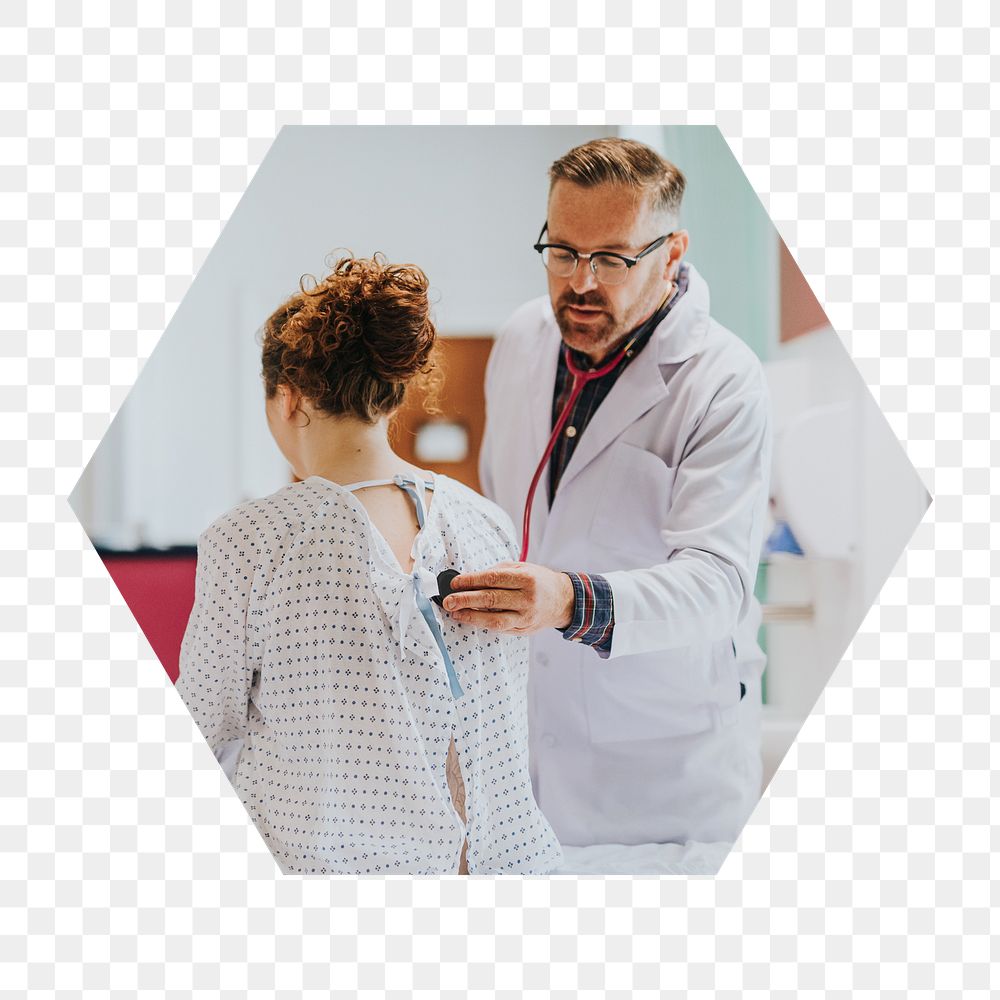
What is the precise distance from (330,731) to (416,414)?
465mm

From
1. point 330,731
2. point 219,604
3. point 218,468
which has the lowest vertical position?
point 330,731

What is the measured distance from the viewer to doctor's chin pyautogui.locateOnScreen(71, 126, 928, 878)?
186 centimetres

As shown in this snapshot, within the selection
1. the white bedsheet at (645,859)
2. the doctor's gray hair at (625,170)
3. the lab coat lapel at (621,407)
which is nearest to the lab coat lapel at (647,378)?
the lab coat lapel at (621,407)

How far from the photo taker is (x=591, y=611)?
1886 mm

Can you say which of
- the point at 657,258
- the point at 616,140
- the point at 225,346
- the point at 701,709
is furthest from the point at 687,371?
the point at 225,346

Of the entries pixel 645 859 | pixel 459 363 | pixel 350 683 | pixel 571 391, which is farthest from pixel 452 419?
pixel 645 859

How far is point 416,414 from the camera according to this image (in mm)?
1896

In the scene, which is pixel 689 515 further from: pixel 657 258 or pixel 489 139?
pixel 489 139

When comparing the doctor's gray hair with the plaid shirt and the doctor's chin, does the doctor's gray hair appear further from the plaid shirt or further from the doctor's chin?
the plaid shirt

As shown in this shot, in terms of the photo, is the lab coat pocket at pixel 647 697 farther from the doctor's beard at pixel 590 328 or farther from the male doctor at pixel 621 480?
the doctor's beard at pixel 590 328

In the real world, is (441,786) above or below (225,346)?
below

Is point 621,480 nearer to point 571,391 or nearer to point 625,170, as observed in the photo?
point 571,391

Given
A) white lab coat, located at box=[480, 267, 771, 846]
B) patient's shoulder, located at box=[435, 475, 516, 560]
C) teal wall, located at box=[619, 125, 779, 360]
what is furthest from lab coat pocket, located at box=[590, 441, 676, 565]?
teal wall, located at box=[619, 125, 779, 360]

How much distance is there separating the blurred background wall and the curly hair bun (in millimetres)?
32
